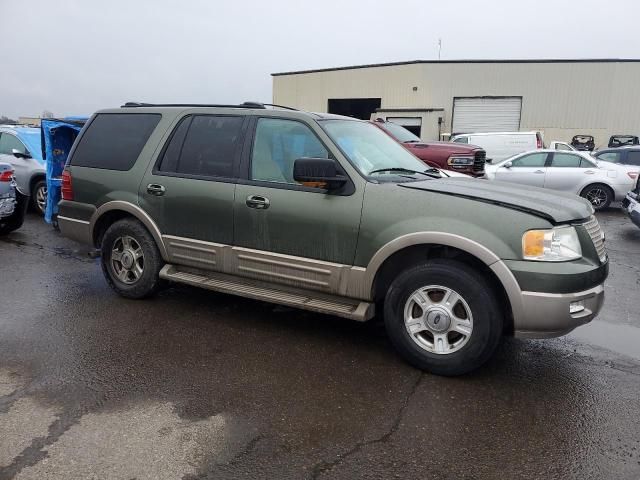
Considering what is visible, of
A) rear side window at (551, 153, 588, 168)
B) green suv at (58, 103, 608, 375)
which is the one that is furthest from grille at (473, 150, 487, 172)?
green suv at (58, 103, 608, 375)

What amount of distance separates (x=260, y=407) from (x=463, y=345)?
4.73 feet

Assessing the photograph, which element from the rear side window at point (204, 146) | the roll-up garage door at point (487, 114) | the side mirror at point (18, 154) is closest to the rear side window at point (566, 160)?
the rear side window at point (204, 146)

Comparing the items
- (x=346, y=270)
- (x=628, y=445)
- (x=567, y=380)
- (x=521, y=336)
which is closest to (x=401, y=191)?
(x=346, y=270)

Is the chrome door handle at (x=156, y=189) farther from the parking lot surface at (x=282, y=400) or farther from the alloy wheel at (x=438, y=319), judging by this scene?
the alloy wheel at (x=438, y=319)

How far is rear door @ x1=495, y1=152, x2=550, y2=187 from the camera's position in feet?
42.8

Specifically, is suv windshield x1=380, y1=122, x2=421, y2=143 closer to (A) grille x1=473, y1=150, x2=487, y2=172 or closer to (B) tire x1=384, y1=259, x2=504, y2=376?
(A) grille x1=473, y1=150, x2=487, y2=172

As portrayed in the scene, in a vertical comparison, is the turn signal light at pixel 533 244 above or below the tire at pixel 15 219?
above

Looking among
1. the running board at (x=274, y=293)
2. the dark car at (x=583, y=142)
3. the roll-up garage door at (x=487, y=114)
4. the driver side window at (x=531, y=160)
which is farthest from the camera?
the roll-up garage door at (x=487, y=114)

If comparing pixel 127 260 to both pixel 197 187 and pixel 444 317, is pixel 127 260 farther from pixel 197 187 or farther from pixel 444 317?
pixel 444 317

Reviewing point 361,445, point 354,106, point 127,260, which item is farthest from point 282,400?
point 354,106

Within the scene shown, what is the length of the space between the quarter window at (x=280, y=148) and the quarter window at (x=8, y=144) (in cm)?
753

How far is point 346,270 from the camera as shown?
3.95 meters

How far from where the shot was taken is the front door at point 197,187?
4.51 metres

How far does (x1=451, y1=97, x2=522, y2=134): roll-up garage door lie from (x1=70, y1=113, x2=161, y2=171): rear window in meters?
30.1
